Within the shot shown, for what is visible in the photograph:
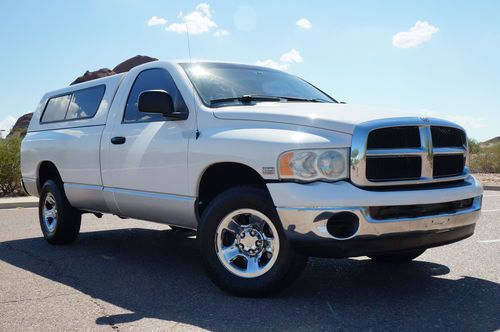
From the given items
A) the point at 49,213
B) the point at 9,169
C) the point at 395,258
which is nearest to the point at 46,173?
the point at 49,213

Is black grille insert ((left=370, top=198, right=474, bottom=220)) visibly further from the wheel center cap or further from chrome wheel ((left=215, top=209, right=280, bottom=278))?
the wheel center cap

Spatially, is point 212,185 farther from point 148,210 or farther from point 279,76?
point 279,76

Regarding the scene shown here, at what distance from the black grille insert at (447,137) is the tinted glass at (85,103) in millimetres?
3762

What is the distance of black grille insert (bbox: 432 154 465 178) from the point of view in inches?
172

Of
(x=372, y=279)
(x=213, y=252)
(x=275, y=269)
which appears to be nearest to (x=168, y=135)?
(x=213, y=252)

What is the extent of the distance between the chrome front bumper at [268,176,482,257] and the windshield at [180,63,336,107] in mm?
1317

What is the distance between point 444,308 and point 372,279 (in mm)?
998

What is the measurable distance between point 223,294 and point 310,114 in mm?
1580

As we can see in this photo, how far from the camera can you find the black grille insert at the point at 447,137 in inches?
172

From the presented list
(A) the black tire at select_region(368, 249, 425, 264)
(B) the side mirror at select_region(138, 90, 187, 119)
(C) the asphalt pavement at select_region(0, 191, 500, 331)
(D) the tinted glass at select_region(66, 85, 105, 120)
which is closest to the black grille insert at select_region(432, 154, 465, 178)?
(C) the asphalt pavement at select_region(0, 191, 500, 331)

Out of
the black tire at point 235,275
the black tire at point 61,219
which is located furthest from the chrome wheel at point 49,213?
the black tire at point 235,275

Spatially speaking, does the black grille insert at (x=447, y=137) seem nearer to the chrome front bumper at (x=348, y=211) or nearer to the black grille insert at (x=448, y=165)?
the black grille insert at (x=448, y=165)

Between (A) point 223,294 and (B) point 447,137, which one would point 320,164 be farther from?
(A) point 223,294

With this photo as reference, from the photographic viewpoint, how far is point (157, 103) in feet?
16.2
